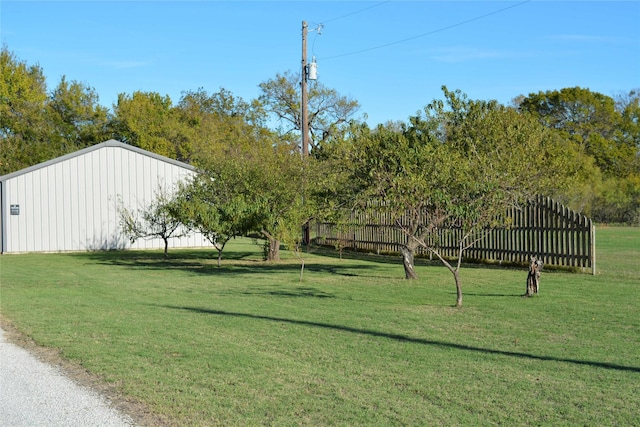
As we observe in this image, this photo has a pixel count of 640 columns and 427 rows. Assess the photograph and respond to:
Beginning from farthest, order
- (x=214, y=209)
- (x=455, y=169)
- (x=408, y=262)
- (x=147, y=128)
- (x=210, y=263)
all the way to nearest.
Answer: (x=147, y=128) < (x=210, y=263) < (x=214, y=209) < (x=408, y=262) < (x=455, y=169)

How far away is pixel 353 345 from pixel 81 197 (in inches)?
966

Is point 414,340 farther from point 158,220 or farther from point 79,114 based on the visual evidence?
point 79,114

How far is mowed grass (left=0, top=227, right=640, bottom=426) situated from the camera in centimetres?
613

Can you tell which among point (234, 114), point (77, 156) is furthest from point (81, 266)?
point (234, 114)

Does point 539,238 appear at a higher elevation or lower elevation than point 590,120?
lower

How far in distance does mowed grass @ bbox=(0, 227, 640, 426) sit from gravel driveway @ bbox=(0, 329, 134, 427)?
369mm

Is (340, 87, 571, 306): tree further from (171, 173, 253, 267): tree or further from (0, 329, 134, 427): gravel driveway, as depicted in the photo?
(0, 329, 134, 427): gravel driveway

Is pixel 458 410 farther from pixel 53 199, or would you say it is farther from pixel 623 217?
pixel 623 217

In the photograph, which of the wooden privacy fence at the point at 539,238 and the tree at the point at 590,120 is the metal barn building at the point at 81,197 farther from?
the tree at the point at 590,120

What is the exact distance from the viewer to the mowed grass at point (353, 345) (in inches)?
241

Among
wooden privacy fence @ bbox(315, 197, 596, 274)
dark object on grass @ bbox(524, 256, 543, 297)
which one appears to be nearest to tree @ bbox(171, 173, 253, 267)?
wooden privacy fence @ bbox(315, 197, 596, 274)

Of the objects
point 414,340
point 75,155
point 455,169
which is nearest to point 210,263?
point 75,155

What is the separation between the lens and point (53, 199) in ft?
99.0

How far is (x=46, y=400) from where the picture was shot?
6.56 m
